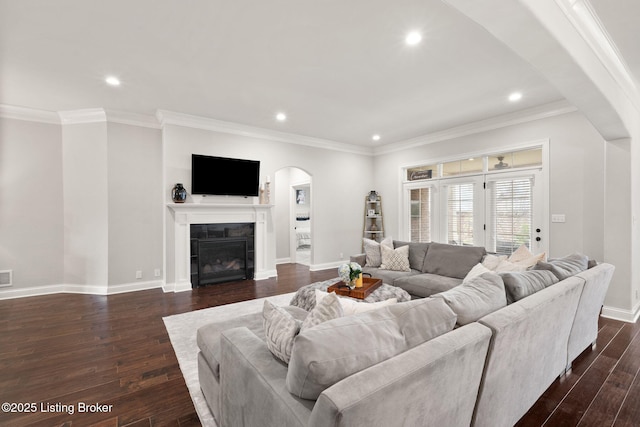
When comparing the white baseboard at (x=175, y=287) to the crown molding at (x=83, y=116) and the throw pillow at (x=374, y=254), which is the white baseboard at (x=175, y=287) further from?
the throw pillow at (x=374, y=254)

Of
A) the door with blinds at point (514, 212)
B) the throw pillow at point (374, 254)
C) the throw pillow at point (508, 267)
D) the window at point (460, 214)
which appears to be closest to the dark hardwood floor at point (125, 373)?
the throw pillow at point (508, 267)

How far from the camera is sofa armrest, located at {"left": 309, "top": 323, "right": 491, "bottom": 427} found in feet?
2.86

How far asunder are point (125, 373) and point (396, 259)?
3454mm

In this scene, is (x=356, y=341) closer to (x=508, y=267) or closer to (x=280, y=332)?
(x=280, y=332)

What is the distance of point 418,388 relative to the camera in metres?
1.05

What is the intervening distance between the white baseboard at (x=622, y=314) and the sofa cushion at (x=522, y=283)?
2489 millimetres

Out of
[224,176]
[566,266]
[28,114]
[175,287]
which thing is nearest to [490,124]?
[566,266]

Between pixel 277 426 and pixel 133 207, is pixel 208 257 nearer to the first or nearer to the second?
pixel 133 207

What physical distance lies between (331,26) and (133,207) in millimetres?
4280

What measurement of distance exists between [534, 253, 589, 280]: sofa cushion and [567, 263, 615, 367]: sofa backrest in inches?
2.9

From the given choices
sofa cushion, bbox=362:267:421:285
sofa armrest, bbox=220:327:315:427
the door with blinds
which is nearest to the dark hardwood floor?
sofa armrest, bbox=220:327:315:427

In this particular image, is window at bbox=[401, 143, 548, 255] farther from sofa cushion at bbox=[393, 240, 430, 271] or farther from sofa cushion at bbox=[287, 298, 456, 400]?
sofa cushion at bbox=[287, 298, 456, 400]

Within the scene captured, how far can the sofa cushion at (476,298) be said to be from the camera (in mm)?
1497

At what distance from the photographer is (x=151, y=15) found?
242 cm
